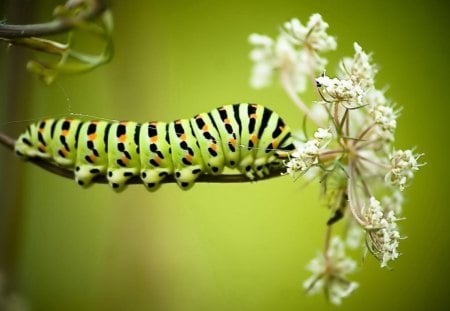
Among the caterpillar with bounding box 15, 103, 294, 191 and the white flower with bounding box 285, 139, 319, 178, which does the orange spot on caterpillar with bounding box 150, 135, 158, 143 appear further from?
the white flower with bounding box 285, 139, 319, 178

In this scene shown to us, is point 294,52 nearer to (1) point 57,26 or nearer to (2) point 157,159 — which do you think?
(2) point 157,159

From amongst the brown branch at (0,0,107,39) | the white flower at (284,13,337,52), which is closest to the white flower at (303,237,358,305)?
the white flower at (284,13,337,52)

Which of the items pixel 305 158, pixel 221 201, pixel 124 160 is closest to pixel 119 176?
pixel 124 160

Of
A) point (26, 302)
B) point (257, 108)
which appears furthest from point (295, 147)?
point (26, 302)

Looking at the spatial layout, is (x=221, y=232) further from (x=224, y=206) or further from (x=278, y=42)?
(x=278, y=42)

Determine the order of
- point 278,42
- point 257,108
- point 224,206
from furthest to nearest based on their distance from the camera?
point 224,206 < point 278,42 < point 257,108

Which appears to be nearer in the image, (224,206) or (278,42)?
(278,42)

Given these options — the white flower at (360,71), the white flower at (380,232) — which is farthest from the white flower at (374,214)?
the white flower at (360,71)
